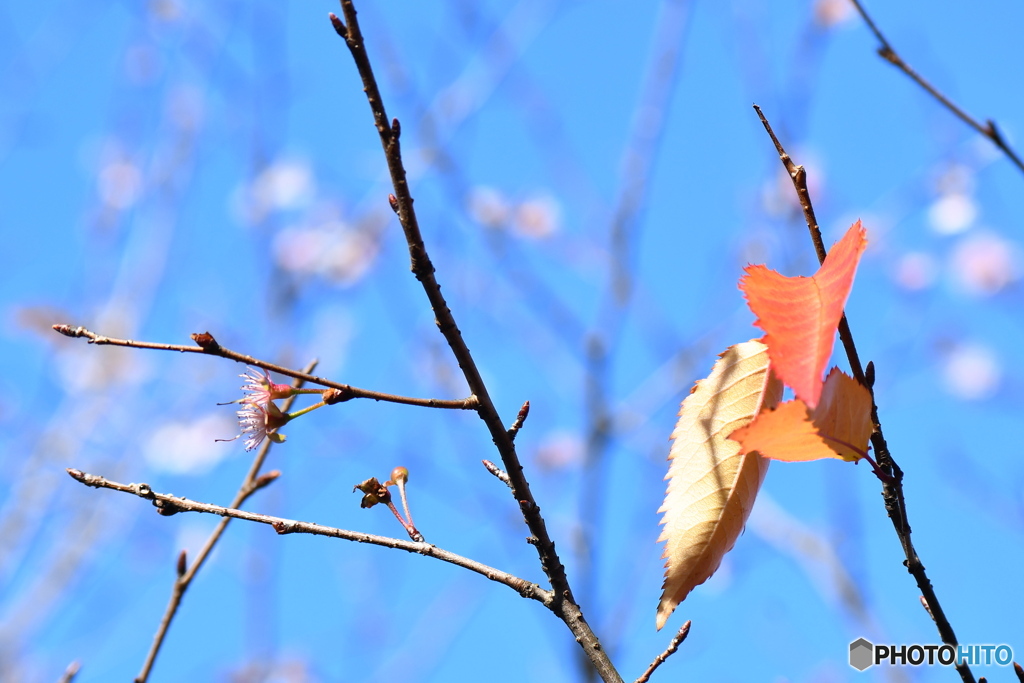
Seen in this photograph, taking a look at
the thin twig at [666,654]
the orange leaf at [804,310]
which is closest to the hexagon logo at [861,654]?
the thin twig at [666,654]

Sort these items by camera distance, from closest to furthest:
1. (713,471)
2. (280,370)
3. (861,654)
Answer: (280,370)
(713,471)
(861,654)

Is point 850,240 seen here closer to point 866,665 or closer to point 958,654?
point 958,654

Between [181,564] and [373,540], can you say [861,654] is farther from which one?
[181,564]

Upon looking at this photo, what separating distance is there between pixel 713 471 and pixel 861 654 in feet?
1.86

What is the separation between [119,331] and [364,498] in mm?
3407

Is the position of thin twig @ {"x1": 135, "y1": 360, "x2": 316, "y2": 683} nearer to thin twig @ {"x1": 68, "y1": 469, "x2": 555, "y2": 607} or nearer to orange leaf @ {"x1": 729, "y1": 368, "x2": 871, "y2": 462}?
thin twig @ {"x1": 68, "y1": 469, "x2": 555, "y2": 607}

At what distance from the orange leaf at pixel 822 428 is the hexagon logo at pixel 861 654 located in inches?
22.1

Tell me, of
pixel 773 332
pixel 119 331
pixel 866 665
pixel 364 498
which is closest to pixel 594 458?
pixel 866 665

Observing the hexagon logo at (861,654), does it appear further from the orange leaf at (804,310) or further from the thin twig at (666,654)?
the orange leaf at (804,310)

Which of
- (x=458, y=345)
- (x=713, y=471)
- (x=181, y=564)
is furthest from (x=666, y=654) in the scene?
(x=181, y=564)

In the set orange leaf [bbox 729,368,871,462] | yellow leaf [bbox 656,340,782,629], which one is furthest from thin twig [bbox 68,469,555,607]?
orange leaf [bbox 729,368,871,462]

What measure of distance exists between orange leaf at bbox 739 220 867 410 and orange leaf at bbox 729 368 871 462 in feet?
0.14

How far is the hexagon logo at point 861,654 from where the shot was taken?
1090 millimetres

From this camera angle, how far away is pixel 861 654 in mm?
1106
